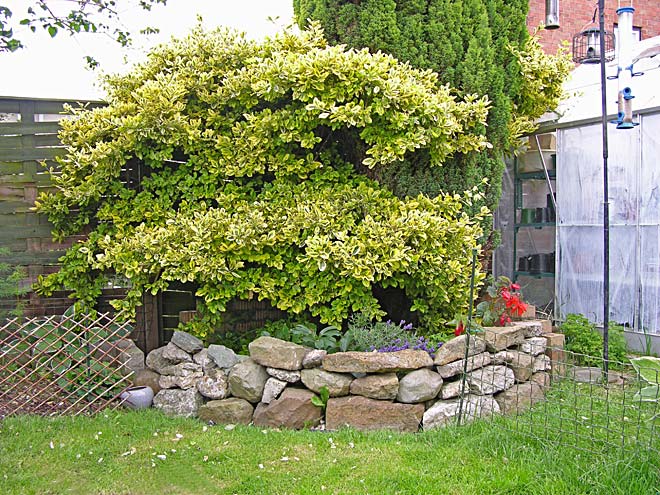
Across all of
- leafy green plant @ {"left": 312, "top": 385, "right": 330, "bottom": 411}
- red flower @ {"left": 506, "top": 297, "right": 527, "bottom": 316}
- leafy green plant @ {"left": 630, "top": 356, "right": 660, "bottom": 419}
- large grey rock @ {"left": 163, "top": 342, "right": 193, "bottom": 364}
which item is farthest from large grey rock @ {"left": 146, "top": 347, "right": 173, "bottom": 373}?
leafy green plant @ {"left": 630, "top": 356, "right": 660, "bottom": 419}

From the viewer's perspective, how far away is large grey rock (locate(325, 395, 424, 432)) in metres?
4.33

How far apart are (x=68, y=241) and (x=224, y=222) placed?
4.82ft

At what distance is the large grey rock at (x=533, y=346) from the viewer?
504 cm

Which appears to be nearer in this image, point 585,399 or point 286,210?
point 585,399

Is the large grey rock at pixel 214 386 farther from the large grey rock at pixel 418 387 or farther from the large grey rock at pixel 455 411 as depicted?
the large grey rock at pixel 455 411

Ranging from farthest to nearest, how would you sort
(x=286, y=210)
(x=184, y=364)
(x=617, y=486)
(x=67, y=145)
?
(x=67, y=145) < (x=286, y=210) < (x=184, y=364) < (x=617, y=486)

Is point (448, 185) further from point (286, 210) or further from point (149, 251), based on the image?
point (149, 251)

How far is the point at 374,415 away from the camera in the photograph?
4336 millimetres

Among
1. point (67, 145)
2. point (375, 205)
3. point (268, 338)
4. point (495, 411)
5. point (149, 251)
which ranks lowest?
point (495, 411)

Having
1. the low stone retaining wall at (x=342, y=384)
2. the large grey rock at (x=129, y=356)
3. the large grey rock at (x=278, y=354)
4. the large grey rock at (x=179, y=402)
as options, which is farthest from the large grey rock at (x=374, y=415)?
the large grey rock at (x=129, y=356)

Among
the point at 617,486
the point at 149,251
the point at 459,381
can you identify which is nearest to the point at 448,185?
the point at 459,381

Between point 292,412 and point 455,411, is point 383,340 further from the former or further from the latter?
point 292,412

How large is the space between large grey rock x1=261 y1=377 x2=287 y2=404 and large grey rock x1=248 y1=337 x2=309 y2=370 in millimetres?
102

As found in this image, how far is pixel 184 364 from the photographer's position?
474 centimetres
